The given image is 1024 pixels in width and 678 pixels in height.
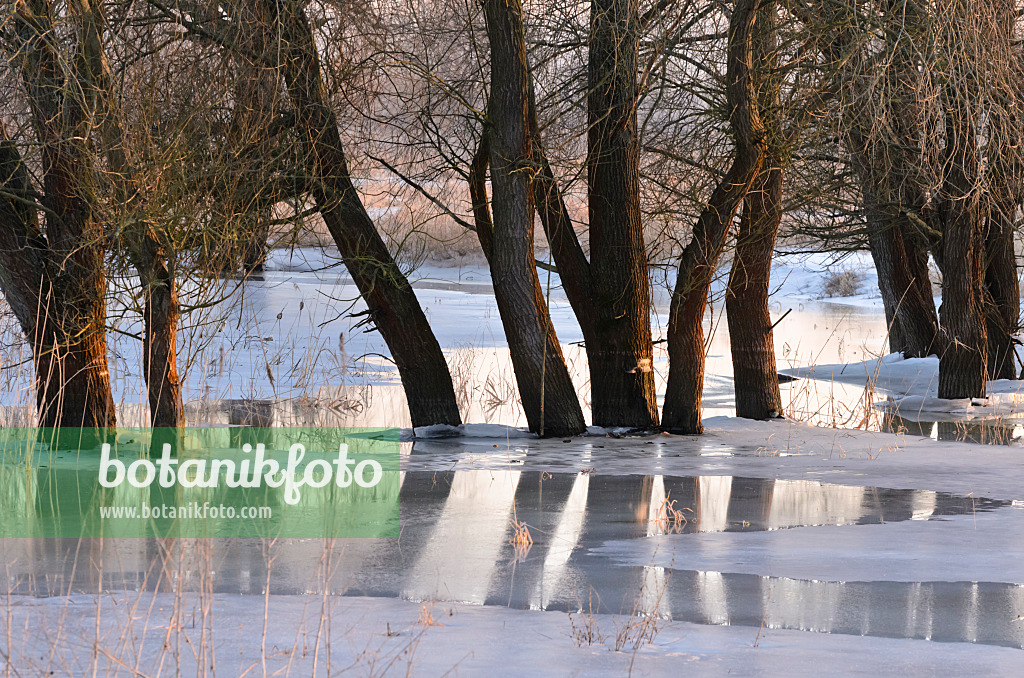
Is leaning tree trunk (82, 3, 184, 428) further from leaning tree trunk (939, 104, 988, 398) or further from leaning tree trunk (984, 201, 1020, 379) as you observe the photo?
leaning tree trunk (984, 201, 1020, 379)

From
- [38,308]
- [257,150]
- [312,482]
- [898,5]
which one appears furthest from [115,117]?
[898,5]

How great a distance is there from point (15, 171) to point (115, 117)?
49.2 inches

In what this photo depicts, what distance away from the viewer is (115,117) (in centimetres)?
729

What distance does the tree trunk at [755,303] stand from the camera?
32.4ft

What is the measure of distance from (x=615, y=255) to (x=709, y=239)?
84 cm

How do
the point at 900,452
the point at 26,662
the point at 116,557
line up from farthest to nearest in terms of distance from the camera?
the point at 900,452 < the point at 116,557 < the point at 26,662

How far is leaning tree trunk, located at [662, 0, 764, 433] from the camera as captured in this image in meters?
8.98

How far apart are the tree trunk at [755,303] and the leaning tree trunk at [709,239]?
34 centimetres

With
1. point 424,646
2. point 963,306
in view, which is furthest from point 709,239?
point 424,646

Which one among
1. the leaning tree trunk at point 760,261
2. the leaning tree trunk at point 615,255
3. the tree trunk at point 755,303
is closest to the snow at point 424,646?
the leaning tree trunk at point 615,255

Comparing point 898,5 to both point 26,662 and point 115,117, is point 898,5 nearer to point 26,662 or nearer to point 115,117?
point 115,117

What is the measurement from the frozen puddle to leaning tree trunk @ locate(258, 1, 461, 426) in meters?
2.78

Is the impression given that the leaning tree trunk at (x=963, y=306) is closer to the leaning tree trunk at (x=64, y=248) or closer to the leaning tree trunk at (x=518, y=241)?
the leaning tree trunk at (x=518, y=241)

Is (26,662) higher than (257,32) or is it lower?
lower
